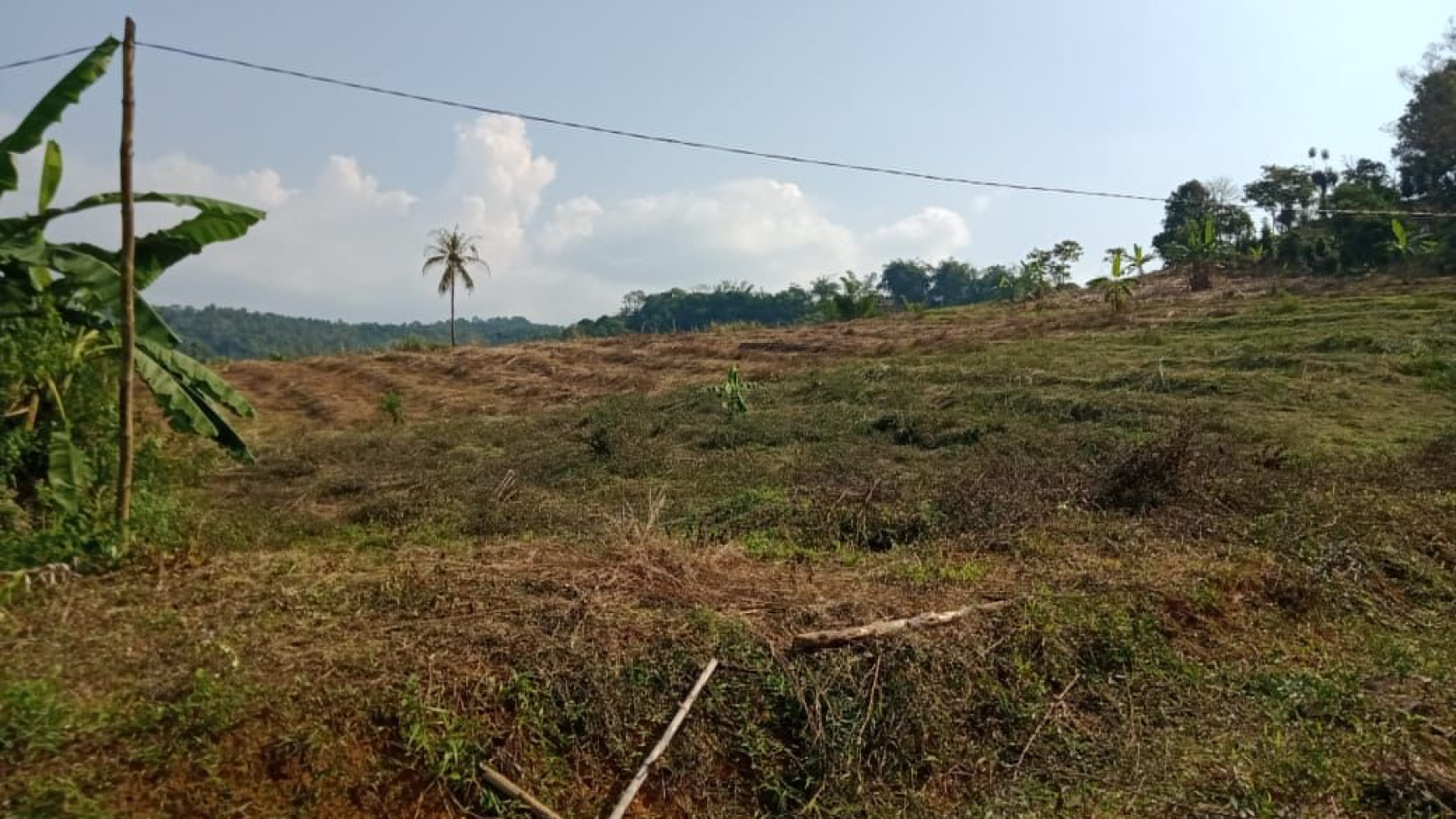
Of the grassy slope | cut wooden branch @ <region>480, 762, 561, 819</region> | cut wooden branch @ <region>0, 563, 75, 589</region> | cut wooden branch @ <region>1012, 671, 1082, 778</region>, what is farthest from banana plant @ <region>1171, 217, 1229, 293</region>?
cut wooden branch @ <region>0, 563, 75, 589</region>

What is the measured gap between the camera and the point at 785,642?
454cm

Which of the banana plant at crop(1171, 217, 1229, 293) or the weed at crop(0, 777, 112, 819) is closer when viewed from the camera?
the weed at crop(0, 777, 112, 819)

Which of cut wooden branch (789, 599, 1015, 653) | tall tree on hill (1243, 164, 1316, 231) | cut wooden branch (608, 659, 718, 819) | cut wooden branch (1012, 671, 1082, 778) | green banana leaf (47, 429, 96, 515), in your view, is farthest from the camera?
tall tree on hill (1243, 164, 1316, 231)

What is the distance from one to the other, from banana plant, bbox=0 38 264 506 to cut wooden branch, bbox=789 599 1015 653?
4.59m

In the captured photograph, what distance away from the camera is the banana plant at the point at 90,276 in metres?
6.26

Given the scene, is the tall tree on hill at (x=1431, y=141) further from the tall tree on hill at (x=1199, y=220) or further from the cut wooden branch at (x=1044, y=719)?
the cut wooden branch at (x=1044, y=719)

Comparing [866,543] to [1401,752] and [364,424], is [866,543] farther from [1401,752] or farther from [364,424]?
[364,424]

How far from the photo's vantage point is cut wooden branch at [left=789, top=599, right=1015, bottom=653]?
450cm

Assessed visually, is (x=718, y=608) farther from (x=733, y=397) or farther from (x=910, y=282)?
(x=910, y=282)

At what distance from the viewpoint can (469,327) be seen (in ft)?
364

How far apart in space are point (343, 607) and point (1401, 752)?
16.0ft

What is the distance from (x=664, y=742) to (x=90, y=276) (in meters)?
5.40

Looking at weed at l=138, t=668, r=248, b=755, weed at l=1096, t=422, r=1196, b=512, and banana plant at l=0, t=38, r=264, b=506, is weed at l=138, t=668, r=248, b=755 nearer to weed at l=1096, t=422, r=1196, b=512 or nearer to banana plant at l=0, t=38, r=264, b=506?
banana plant at l=0, t=38, r=264, b=506

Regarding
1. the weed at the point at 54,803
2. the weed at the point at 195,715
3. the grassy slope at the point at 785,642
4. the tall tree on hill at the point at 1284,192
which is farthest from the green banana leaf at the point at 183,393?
the tall tree on hill at the point at 1284,192
